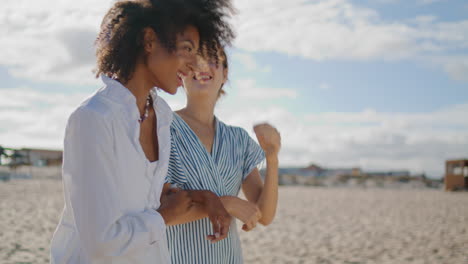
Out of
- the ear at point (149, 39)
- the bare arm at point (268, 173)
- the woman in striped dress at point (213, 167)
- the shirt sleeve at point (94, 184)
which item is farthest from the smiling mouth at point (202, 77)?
the shirt sleeve at point (94, 184)

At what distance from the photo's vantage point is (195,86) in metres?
2.21

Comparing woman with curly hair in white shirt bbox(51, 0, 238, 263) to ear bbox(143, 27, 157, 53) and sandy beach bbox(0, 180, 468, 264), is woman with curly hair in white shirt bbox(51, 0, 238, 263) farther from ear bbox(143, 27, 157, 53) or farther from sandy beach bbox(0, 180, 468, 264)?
sandy beach bbox(0, 180, 468, 264)

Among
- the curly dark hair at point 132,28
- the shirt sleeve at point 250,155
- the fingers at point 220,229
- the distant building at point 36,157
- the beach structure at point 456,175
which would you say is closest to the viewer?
the curly dark hair at point 132,28

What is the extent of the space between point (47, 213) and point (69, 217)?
10.5 meters

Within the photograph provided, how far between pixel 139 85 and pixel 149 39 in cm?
16

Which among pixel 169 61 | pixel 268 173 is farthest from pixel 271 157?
pixel 169 61

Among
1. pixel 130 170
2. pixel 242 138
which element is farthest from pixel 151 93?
pixel 242 138

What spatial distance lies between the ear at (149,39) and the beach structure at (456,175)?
1167 inches

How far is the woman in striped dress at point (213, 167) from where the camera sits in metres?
1.97

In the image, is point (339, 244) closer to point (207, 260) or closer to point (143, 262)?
point (207, 260)

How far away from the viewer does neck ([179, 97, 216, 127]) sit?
226 cm

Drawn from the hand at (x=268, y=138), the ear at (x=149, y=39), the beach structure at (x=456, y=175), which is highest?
the ear at (x=149, y=39)

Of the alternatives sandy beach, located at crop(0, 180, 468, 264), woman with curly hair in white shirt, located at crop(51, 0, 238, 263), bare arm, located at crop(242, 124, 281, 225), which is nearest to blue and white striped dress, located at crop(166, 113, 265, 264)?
bare arm, located at crop(242, 124, 281, 225)

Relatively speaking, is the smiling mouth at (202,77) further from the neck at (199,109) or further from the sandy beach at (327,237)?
the sandy beach at (327,237)
